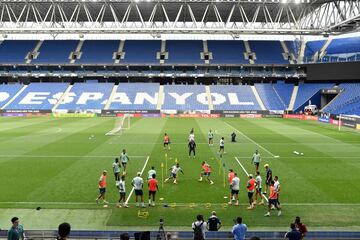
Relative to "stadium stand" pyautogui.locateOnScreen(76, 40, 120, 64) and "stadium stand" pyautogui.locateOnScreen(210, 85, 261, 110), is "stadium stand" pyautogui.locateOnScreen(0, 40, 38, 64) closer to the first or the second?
"stadium stand" pyautogui.locateOnScreen(76, 40, 120, 64)

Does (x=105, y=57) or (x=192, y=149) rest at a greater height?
(x=105, y=57)

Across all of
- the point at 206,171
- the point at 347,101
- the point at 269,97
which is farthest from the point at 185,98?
the point at 206,171

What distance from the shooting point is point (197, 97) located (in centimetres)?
7381

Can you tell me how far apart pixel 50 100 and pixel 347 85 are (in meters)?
57.1

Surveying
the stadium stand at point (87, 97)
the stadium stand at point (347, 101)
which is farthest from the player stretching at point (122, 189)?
the stadium stand at point (87, 97)

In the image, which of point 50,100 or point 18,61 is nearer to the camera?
point 50,100

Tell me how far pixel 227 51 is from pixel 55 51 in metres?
39.6

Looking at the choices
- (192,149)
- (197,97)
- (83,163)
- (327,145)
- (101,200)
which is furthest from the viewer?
(197,97)

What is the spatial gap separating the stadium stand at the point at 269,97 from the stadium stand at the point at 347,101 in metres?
8.84

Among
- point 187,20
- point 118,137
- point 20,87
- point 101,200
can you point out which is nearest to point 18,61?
point 20,87

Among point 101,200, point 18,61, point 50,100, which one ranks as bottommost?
point 101,200

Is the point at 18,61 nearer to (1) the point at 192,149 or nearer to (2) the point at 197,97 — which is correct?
(2) the point at 197,97

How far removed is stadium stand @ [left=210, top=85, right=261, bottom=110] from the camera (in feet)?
228

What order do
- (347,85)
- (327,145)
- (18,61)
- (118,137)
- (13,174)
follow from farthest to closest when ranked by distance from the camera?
(18,61) → (347,85) → (118,137) → (327,145) → (13,174)
